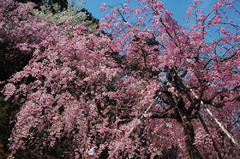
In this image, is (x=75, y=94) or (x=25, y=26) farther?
(x=25, y=26)

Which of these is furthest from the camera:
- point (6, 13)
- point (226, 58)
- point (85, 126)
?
point (6, 13)

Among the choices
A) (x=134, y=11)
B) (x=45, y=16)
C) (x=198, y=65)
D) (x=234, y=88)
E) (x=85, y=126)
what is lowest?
(x=85, y=126)

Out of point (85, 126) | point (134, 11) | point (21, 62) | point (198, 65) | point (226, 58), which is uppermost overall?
point (134, 11)

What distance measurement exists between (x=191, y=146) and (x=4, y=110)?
9.21 m

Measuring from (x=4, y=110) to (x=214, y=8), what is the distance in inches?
421

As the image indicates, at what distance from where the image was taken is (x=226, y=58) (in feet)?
22.5

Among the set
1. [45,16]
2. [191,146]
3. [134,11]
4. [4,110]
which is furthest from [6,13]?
[191,146]

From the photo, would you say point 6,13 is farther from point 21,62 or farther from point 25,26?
point 21,62

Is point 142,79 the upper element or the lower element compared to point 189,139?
upper

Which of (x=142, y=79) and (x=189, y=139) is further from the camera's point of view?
(x=142, y=79)

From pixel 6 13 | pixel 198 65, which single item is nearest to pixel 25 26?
pixel 6 13

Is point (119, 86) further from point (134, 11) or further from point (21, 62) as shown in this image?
point (21, 62)

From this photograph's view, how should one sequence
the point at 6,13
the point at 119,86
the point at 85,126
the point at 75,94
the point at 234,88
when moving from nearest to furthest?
the point at 234,88 < the point at 85,126 < the point at 75,94 < the point at 119,86 < the point at 6,13

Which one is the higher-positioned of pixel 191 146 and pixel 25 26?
pixel 25 26
